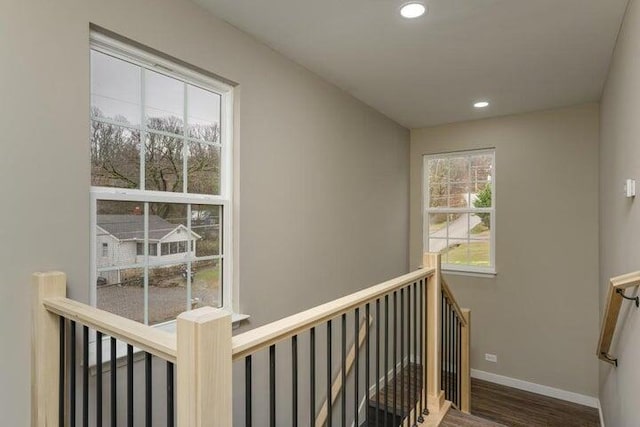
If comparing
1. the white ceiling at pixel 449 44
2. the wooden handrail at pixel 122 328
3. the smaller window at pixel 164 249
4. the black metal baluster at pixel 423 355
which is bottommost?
the black metal baluster at pixel 423 355

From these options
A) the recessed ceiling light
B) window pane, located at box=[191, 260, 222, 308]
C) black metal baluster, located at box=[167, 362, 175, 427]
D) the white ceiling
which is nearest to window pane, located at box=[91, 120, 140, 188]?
window pane, located at box=[191, 260, 222, 308]

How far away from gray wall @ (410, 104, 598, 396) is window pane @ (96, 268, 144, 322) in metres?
3.75

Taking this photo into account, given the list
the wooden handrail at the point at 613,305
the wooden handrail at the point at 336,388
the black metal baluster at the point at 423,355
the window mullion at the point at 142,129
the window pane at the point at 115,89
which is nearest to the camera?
the wooden handrail at the point at 613,305

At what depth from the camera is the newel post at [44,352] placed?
142cm

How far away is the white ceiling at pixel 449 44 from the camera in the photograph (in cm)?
212

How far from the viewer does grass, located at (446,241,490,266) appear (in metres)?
4.41

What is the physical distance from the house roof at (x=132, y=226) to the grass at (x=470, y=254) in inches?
141

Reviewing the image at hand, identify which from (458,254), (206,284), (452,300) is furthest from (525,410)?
(206,284)

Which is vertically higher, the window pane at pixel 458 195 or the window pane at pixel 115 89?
the window pane at pixel 115 89

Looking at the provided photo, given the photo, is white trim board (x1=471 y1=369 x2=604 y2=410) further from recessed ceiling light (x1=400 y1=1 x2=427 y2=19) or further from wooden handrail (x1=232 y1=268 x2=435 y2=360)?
recessed ceiling light (x1=400 y1=1 x2=427 y2=19)

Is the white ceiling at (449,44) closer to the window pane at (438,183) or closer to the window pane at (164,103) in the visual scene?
the window pane at (164,103)

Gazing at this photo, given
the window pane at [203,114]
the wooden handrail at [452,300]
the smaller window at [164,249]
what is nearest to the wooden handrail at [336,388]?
the wooden handrail at [452,300]

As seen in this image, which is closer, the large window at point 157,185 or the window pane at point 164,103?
the large window at point 157,185

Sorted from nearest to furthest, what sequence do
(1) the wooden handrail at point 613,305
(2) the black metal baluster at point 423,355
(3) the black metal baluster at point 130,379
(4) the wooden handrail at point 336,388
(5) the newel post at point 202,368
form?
(5) the newel post at point 202,368 → (3) the black metal baluster at point 130,379 → (1) the wooden handrail at point 613,305 → (2) the black metal baluster at point 423,355 → (4) the wooden handrail at point 336,388
